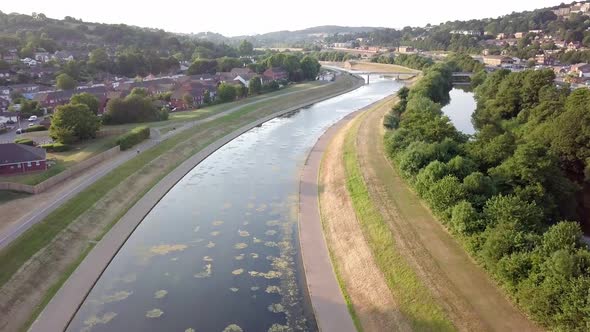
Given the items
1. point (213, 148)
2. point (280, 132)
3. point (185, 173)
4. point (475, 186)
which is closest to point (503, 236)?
point (475, 186)

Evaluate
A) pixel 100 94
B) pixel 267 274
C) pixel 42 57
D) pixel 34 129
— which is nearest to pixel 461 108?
pixel 100 94

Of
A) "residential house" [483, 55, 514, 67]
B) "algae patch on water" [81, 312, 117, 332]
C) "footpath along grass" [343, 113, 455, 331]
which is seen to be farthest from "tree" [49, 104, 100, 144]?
"residential house" [483, 55, 514, 67]

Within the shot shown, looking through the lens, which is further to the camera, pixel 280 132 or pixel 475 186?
pixel 280 132

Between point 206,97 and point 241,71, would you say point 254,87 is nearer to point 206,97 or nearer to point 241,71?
point 206,97

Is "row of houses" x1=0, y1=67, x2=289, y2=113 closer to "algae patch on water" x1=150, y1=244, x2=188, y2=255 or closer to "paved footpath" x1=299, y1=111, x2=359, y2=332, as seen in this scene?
"paved footpath" x1=299, y1=111, x2=359, y2=332

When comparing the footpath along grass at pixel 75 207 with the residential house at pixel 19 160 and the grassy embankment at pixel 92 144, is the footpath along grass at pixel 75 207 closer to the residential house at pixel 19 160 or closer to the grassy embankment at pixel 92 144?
the grassy embankment at pixel 92 144

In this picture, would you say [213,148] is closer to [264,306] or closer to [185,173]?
[185,173]

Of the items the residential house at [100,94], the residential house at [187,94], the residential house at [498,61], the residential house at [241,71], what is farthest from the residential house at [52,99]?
the residential house at [498,61]
